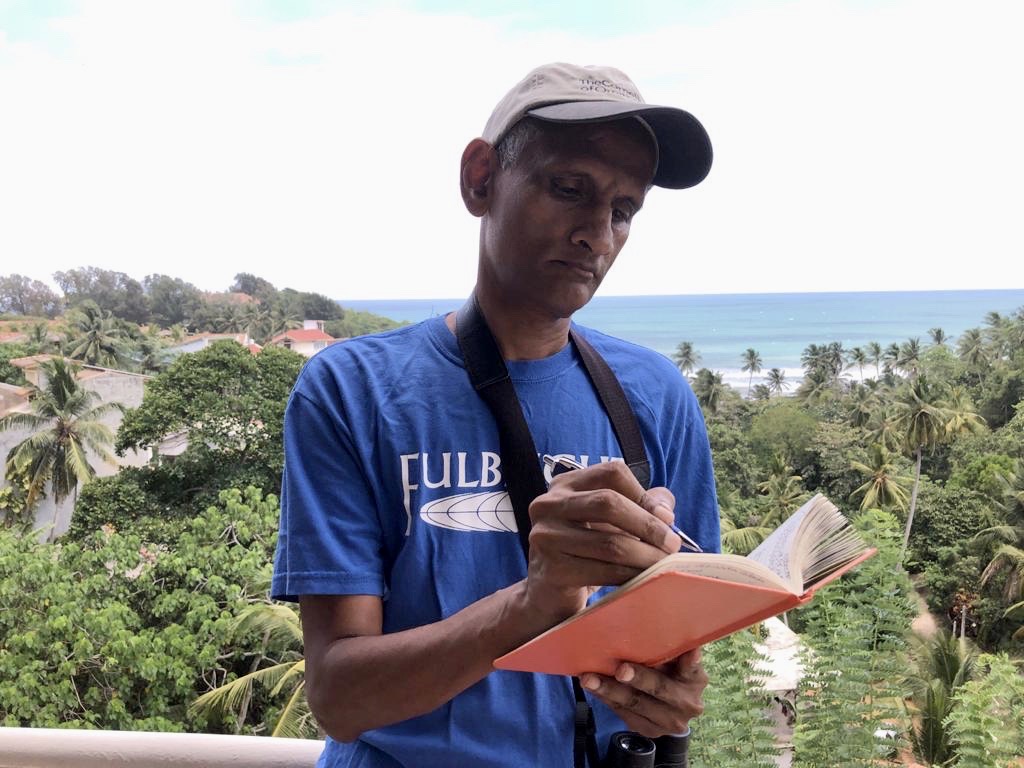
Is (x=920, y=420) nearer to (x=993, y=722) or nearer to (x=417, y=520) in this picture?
(x=993, y=722)

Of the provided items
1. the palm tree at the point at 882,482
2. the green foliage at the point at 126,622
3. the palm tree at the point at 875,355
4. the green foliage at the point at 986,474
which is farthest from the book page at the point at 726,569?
the palm tree at the point at 875,355

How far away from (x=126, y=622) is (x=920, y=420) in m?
17.2

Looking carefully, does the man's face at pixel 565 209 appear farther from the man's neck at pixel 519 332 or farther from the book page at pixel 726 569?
the book page at pixel 726 569

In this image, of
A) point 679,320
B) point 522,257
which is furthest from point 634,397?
point 679,320

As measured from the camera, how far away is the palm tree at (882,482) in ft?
59.6

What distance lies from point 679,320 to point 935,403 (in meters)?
72.1

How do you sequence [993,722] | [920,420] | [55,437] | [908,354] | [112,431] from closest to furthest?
[993,722] < [55,437] < [112,431] < [920,420] < [908,354]

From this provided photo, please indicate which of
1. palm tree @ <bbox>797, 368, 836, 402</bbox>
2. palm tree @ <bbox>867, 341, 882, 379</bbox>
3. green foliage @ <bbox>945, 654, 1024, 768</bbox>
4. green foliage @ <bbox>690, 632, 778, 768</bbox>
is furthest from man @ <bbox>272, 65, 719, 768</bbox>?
palm tree @ <bbox>867, 341, 882, 379</bbox>

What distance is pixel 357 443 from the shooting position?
81 cm

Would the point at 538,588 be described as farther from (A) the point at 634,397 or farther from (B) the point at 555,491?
(A) the point at 634,397

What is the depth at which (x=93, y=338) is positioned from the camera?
22500 mm

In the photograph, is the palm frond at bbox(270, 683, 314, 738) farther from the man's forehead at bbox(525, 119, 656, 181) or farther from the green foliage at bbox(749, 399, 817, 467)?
the green foliage at bbox(749, 399, 817, 467)

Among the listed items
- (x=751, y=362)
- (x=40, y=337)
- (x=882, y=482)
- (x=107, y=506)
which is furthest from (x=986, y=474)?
(x=751, y=362)

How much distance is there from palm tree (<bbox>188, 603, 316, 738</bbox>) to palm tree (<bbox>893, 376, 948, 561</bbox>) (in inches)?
581
